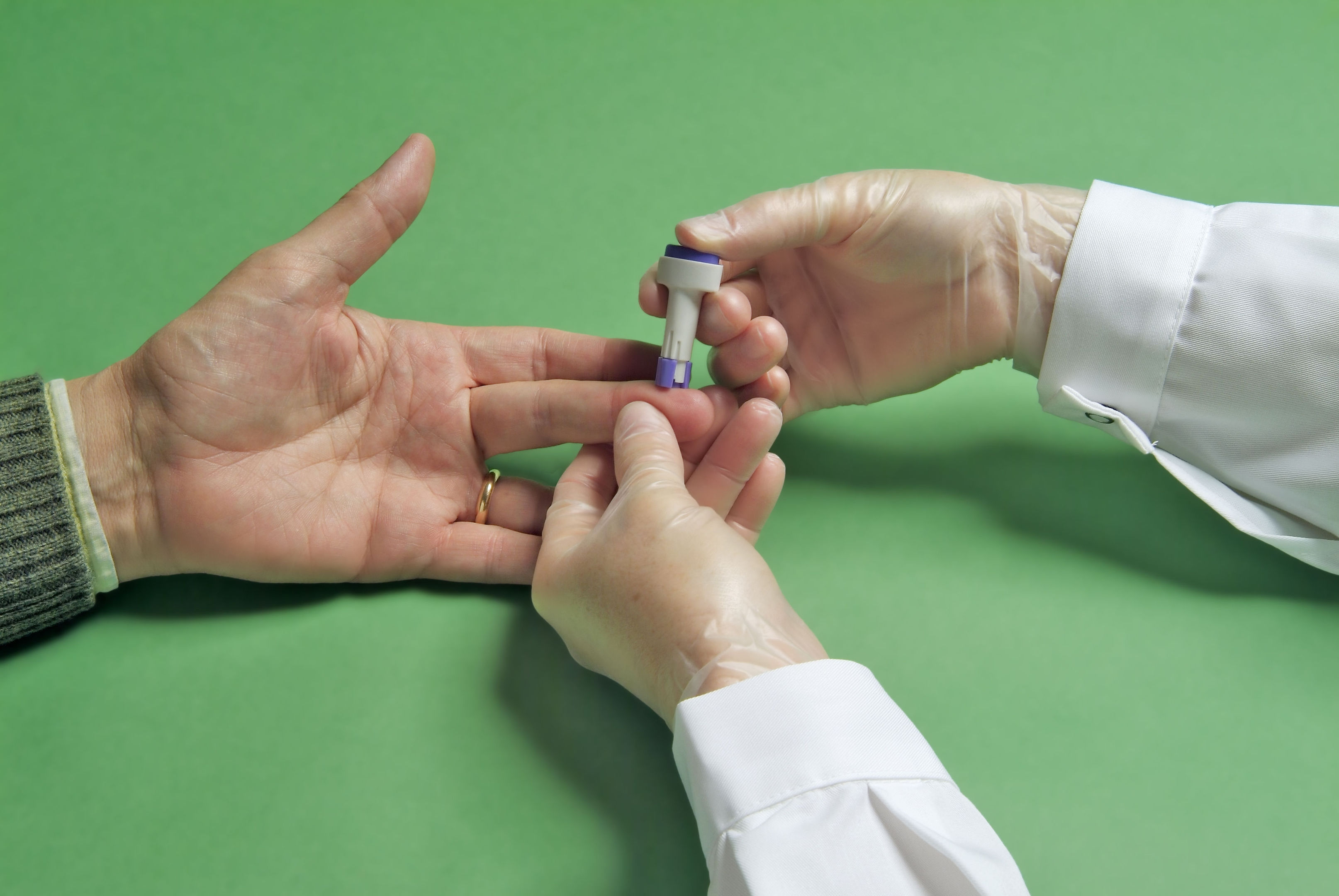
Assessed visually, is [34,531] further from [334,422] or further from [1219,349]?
[1219,349]

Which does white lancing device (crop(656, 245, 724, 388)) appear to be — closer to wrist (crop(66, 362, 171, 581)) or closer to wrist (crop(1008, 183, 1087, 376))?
wrist (crop(1008, 183, 1087, 376))

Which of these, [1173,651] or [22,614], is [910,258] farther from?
[22,614]

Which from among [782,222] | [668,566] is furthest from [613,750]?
[782,222]

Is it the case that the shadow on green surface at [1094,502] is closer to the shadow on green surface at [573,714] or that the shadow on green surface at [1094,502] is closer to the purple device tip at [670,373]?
the purple device tip at [670,373]

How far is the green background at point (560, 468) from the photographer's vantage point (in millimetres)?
958

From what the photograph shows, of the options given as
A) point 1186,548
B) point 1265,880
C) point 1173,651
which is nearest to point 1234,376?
point 1186,548

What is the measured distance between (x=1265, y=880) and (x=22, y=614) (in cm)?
139

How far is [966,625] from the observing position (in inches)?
43.0

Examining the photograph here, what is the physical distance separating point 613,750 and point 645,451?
1.09 ft

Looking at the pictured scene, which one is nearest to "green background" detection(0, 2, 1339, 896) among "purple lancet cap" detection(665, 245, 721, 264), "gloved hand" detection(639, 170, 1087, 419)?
"gloved hand" detection(639, 170, 1087, 419)

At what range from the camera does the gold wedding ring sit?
1.16 meters

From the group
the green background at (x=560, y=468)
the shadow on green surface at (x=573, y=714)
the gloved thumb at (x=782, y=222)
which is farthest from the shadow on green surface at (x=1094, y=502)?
the shadow on green surface at (x=573, y=714)

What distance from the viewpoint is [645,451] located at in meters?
1.02

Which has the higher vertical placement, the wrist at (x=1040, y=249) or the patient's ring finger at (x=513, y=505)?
the wrist at (x=1040, y=249)
